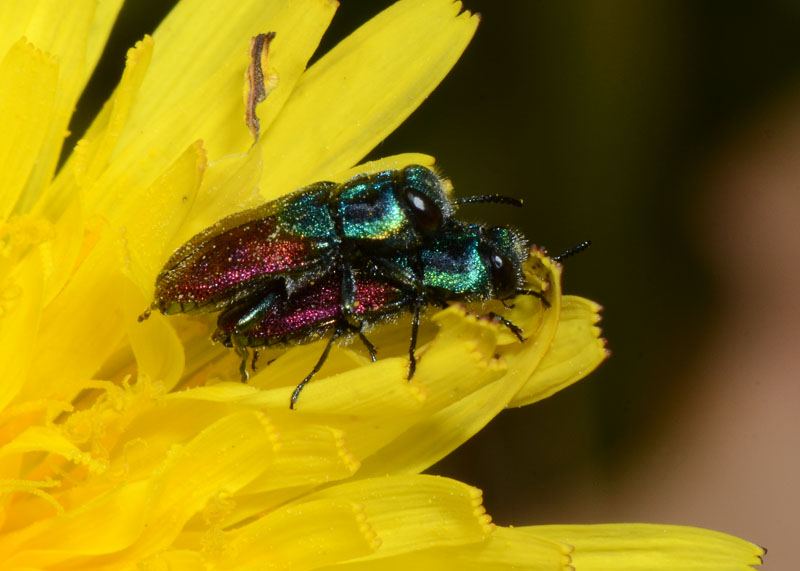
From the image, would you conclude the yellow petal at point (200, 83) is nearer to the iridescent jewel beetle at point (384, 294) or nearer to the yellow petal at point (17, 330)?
the yellow petal at point (17, 330)

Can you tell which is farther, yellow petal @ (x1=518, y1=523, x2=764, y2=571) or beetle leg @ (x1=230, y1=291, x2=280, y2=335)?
yellow petal @ (x1=518, y1=523, x2=764, y2=571)

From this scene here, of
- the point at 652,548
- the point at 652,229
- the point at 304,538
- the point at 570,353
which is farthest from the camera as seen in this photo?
the point at 652,229

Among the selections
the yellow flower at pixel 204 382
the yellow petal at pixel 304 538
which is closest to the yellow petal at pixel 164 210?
the yellow flower at pixel 204 382

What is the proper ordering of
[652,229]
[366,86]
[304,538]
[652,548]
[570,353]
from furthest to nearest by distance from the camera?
[652,229]
[366,86]
[652,548]
[570,353]
[304,538]

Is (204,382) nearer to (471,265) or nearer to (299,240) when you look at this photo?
(299,240)

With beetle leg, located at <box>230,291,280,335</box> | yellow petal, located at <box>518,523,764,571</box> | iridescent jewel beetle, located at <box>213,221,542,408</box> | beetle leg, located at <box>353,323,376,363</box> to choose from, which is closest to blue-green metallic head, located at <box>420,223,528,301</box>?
iridescent jewel beetle, located at <box>213,221,542,408</box>

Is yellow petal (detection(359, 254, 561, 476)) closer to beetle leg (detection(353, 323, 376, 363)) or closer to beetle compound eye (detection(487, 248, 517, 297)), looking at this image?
beetle compound eye (detection(487, 248, 517, 297))

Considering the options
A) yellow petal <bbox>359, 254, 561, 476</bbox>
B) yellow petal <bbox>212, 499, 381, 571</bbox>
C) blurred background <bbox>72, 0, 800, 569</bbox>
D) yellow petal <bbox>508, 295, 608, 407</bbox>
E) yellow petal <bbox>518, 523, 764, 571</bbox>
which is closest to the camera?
yellow petal <bbox>212, 499, 381, 571</bbox>

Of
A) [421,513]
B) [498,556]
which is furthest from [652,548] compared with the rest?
[421,513]
